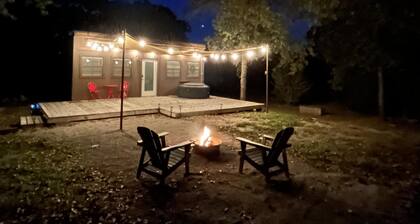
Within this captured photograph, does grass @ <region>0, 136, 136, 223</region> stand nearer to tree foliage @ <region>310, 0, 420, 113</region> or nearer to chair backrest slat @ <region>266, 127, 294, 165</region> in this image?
chair backrest slat @ <region>266, 127, 294, 165</region>

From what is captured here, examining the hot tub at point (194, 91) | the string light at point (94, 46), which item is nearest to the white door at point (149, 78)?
the hot tub at point (194, 91)

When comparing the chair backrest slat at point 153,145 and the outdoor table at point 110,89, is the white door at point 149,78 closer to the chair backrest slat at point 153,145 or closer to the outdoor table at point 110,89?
the outdoor table at point 110,89

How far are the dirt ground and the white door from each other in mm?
6609

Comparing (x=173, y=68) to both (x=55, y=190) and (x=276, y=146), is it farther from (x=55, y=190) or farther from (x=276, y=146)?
(x=55, y=190)

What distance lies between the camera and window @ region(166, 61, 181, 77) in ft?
49.8

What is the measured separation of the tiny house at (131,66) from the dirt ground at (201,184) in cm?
484

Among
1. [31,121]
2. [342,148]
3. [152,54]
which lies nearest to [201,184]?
[342,148]

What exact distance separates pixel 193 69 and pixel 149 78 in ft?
8.31

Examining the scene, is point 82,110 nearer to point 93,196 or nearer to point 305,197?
point 93,196

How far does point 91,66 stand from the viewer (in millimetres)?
12727

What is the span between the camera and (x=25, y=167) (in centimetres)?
516

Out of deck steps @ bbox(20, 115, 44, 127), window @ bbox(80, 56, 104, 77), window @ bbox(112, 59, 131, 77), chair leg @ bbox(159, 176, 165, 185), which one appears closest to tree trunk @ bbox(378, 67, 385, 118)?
chair leg @ bbox(159, 176, 165, 185)

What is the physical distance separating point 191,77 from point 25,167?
37.7 feet

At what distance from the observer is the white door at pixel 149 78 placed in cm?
1440
